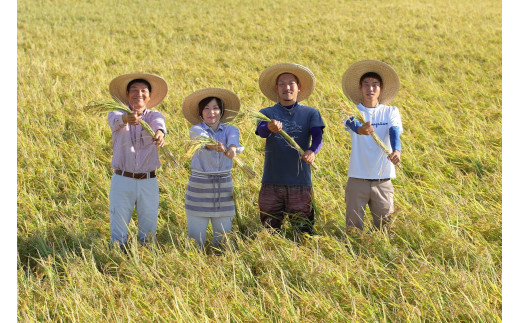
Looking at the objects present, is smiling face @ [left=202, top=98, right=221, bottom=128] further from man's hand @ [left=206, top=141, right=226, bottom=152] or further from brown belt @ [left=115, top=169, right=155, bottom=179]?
brown belt @ [left=115, top=169, right=155, bottom=179]

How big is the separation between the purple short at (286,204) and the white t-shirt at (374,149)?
1.35 feet

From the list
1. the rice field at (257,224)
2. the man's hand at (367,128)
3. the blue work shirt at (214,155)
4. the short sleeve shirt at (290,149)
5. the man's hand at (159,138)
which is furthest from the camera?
the short sleeve shirt at (290,149)

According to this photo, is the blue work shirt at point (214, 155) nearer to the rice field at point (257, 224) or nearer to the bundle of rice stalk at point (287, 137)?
the rice field at point (257, 224)

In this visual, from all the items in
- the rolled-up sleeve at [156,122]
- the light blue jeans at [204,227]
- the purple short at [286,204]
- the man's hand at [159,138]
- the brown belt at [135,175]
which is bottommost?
the light blue jeans at [204,227]

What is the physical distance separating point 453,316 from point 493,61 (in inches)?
406

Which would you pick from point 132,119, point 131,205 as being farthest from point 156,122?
point 131,205

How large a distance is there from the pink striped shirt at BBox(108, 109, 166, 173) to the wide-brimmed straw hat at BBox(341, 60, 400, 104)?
1.46m

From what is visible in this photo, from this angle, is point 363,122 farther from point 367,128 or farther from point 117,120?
point 117,120

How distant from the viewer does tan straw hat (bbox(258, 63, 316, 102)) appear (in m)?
4.08

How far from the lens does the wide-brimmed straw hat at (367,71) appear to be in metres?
4.04

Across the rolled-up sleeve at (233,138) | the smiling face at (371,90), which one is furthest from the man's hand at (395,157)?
the rolled-up sleeve at (233,138)

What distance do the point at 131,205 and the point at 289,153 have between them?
128cm

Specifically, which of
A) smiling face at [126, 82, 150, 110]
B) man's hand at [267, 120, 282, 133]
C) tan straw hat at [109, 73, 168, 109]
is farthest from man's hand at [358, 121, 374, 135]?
smiling face at [126, 82, 150, 110]

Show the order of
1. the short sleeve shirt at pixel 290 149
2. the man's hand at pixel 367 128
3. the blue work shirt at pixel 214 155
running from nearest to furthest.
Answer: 1. the man's hand at pixel 367 128
2. the blue work shirt at pixel 214 155
3. the short sleeve shirt at pixel 290 149
